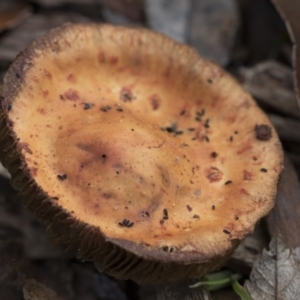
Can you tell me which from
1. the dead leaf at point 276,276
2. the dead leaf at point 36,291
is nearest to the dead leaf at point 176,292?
the dead leaf at point 276,276

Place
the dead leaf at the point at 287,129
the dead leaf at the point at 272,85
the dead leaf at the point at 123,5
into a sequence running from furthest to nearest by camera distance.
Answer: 1. the dead leaf at the point at 123,5
2. the dead leaf at the point at 272,85
3. the dead leaf at the point at 287,129

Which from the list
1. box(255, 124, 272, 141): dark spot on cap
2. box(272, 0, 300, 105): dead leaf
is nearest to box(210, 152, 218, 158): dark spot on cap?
box(255, 124, 272, 141): dark spot on cap

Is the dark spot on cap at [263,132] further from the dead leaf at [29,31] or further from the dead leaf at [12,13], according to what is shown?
the dead leaf at [12,13]

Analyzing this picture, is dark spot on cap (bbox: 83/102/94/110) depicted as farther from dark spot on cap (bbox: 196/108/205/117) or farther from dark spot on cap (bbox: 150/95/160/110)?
dark spot on cap (bbox: 196/108/205/117)

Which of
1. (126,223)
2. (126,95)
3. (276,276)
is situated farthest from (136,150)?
(276,276)

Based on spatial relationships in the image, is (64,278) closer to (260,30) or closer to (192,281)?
(192,281)

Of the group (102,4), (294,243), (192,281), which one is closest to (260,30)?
(102,4)

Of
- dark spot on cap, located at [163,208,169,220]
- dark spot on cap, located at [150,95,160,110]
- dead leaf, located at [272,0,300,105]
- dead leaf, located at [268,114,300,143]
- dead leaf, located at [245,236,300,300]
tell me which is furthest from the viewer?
dead leaf, located at [268,114,300,143]
